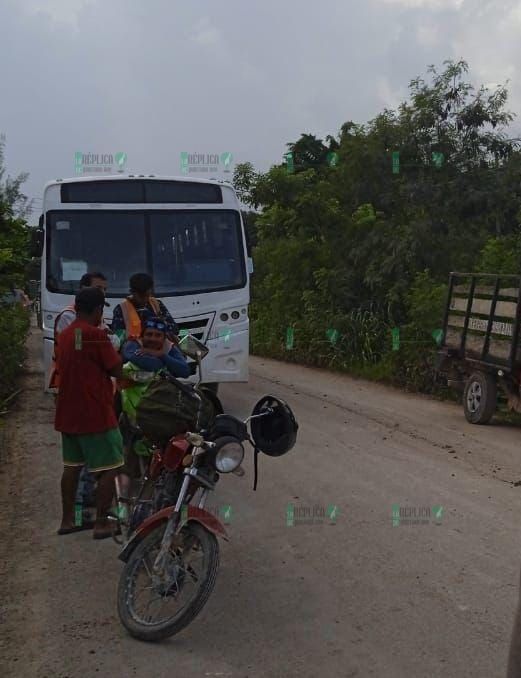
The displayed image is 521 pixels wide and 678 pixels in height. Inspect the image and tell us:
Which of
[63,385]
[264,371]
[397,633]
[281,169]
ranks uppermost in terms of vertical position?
[281,169]

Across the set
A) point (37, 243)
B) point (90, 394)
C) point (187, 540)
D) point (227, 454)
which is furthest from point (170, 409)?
point (37, 243)

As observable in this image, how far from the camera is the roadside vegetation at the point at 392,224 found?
53.6ft

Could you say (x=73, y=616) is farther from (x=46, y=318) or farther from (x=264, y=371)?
(x=264, y=371)

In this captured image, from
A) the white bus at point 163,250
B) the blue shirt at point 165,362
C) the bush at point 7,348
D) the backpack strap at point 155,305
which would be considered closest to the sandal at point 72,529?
the blue shirt at point 165,362

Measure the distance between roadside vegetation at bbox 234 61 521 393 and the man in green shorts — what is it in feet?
30.4

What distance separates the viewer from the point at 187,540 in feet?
14.5

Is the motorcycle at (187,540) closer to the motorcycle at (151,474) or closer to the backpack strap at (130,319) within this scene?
the motorcycle at (151,474)

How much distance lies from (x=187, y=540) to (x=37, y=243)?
715 centimetres

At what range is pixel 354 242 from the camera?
63.3 feet

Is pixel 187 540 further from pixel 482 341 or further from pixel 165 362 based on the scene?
pixel 482 341

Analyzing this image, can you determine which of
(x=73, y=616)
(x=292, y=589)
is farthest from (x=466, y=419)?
(x=73, y=616)

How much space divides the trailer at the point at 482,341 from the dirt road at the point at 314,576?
1.70 m

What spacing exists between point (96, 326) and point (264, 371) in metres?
12.5

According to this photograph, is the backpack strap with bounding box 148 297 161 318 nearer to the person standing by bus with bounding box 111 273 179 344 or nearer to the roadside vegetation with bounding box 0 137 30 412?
the person standing by bus with bounding box 111 273 179 344
